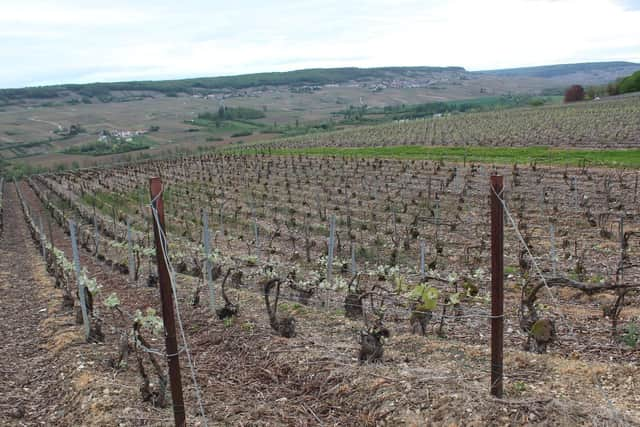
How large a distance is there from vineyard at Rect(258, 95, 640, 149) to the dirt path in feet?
115

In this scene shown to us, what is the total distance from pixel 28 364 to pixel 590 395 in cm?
690

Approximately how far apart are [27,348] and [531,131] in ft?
160

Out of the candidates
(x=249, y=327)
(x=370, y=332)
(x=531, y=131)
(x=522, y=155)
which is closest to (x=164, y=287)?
(x=370, y=332)

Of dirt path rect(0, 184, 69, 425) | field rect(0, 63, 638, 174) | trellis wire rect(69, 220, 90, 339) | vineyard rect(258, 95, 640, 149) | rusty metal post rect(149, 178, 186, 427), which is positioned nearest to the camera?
rusty metal post rect(149, 178, 186, 427)

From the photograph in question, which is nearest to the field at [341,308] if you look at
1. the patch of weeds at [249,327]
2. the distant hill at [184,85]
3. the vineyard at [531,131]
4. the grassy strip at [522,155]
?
the patch of weeds at [249,327]

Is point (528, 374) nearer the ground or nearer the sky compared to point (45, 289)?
nearer the sky

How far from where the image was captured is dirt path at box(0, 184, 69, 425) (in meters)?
5.88

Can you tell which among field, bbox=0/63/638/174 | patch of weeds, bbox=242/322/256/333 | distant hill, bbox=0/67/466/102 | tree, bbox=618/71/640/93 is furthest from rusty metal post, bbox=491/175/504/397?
distant hill, bbox=0/67/466/102

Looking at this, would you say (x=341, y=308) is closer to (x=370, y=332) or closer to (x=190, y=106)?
(x=370, y=332)

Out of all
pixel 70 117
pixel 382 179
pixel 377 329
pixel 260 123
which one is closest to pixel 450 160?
pixel 382 179

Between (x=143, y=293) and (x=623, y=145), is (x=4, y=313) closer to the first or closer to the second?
(x=143, y=293)

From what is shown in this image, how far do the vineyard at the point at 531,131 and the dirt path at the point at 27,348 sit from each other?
115 ft

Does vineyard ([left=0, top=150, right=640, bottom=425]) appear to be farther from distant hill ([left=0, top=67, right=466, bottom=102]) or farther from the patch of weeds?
distant hill ([left=0, top=67, right=466, bottom=102])

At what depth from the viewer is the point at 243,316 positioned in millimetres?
8008
